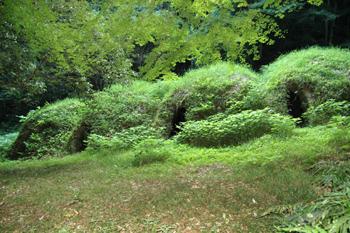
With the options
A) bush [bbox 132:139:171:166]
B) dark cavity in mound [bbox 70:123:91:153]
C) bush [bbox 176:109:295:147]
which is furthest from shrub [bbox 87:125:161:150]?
bush [bbox 132:139:171:166]

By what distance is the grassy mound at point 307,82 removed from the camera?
33.0 ft

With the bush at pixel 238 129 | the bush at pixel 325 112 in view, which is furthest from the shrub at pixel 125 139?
the bush at pixel 325 112

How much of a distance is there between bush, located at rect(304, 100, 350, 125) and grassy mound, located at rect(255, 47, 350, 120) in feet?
2.33

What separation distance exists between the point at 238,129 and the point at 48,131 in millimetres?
7557

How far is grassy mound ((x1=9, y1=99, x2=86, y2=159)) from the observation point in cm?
1242

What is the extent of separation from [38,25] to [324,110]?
24.2 ft

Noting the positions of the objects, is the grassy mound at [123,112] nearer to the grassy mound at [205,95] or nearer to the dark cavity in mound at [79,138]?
the dark cavity in mound at [79,138]

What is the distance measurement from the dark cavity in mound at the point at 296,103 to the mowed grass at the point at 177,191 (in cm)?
221

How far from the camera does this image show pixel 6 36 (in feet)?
27.7

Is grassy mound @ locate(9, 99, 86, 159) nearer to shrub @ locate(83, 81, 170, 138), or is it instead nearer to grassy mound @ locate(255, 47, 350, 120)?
shrub @ locate(83, 81, 170, 138)

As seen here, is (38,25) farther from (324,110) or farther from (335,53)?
(335,53)

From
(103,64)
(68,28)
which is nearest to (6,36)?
(103,64)

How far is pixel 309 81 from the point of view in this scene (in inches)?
409

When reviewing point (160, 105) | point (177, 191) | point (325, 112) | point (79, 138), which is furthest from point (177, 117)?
point (177, 191)
